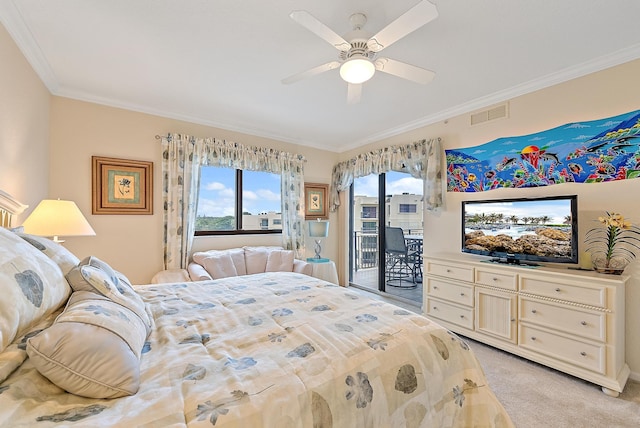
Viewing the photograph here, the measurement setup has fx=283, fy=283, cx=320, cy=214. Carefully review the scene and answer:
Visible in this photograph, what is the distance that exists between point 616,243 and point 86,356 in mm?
3410

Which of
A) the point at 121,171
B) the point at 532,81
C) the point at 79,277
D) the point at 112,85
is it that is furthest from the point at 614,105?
the point at 121,171

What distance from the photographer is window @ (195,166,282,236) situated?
3969 millimetres

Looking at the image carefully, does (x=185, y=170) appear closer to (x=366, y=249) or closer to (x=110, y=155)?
(x=110, y=155)

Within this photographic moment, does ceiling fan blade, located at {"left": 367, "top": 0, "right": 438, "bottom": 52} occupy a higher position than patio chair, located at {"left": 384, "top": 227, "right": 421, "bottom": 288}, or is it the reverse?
ceiling fan blade, located at {"left": 367, "top": 0, "right": 438, "bottom": 52}

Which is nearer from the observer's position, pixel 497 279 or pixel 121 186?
pixel 497 279

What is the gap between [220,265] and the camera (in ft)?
11.6

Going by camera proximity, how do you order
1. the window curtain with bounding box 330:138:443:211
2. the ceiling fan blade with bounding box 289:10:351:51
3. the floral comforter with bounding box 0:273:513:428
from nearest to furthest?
Answer: the floral comforter with bounding box 0:273:513:428 < the ceiling fan blade with bounding box 289:10:351:51 < the window curtain with bounding box 330:138:443:211

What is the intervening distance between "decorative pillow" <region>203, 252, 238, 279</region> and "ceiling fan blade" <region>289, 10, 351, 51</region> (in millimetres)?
2780

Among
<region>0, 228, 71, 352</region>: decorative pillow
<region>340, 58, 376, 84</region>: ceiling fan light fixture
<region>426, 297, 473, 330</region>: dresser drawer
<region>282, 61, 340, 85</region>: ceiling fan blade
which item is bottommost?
<region>426, 297, 473, 330</region>: dresser drawer

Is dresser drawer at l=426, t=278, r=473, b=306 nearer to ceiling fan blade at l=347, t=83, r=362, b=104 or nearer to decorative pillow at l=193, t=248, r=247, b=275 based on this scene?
ceiling fan blade at l=347, t=83, r=362, b=104

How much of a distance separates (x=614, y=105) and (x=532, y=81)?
A: 66cm

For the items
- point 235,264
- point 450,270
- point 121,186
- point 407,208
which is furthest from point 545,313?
point 121,186

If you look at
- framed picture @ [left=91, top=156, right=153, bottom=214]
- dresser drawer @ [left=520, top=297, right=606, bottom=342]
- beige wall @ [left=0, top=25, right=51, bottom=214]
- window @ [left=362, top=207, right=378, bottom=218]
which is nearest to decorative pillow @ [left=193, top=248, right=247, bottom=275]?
framed picture @ [left=91, top=156, right=153, bottom=214]

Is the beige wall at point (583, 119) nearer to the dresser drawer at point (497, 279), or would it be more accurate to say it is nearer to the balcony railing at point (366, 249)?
the dresser drawer at point (497, 279)
